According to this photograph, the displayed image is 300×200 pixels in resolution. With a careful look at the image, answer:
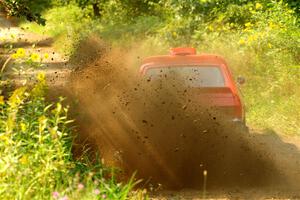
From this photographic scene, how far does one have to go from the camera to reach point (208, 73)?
40.0ft

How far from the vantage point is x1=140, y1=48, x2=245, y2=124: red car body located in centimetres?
1112

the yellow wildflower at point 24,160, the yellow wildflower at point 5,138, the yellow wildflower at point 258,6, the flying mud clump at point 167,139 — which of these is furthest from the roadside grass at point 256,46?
the yellow wildflower at point 24,160

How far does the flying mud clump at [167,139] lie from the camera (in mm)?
10078

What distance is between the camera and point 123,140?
10188mm

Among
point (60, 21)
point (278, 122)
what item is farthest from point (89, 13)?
point (278, 122)

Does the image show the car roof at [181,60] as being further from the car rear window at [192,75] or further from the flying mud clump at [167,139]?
the flying mud clump at [167,139]

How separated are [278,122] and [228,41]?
19.9ft

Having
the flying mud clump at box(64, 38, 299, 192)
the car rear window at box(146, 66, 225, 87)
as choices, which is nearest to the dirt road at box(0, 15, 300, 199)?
the flying mud clump at box(64, 38, 299, 192)

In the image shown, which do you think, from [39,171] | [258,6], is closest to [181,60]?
[39,171]

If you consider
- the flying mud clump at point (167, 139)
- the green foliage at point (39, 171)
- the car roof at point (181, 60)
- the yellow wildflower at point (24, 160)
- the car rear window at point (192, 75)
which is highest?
the yellow wildflower at point (24, 160)

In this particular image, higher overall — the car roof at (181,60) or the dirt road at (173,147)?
the car roof at (181,60)

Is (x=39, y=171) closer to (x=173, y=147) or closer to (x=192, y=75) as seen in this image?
(x=173, y=147)

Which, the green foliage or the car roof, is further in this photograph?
the car roof

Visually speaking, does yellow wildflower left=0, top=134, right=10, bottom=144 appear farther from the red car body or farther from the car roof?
the car roof
